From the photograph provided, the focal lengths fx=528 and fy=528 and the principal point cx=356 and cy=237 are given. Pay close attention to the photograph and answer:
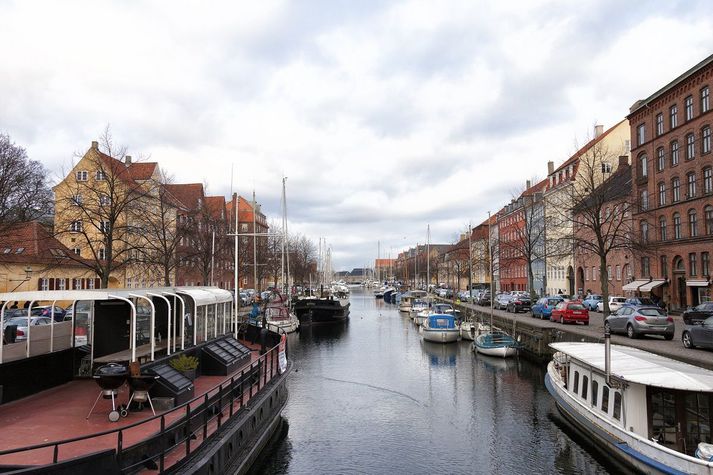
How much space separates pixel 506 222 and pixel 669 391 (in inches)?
3546

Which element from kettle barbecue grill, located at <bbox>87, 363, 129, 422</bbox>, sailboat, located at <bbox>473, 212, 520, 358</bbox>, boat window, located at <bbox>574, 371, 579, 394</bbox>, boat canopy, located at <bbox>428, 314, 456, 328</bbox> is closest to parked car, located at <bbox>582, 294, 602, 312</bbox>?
boat canopy, located at <bbox>428, 314, 456, 328</bbox>

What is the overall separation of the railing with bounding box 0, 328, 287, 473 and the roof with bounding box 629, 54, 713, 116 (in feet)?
153

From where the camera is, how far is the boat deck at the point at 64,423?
26.3 feet

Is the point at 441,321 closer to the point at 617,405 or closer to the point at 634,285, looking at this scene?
the point at 634,285

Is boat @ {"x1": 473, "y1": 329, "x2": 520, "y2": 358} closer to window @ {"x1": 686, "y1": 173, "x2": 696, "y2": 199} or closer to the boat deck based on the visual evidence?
window @ {"x1": 686, "y1": 173, "x2": 696, "y2": 199}

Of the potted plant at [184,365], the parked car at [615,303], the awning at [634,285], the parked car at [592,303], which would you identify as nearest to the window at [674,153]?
the awning at [634,285]

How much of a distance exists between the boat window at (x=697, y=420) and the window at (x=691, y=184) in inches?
1574

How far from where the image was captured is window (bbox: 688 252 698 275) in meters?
45.8

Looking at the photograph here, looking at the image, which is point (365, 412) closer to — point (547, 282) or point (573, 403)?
point (573, 403)

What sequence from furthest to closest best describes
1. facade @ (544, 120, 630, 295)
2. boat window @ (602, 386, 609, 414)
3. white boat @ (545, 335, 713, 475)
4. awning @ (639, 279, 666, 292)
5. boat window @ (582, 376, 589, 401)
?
1. facade @ (544, 120, 630, 295)
2. awning @ (639, 279, 666, 292)
3. boat window @ (582, 376, 589, 401)
4. boat window @ (602, 386, 609, 414)
5. white boat @ (545, 335, 713, 475)

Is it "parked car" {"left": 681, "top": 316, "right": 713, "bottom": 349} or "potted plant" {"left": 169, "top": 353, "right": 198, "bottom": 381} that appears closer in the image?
"potted plant" {"left": 169, "top": 353, "right": 198, "bottom": 381}

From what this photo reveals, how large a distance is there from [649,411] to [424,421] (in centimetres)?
893

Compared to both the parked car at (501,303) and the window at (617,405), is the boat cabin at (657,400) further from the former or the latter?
the parked car at (501,303)

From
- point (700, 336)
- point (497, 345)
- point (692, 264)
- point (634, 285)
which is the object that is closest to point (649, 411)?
point (700, 336)
